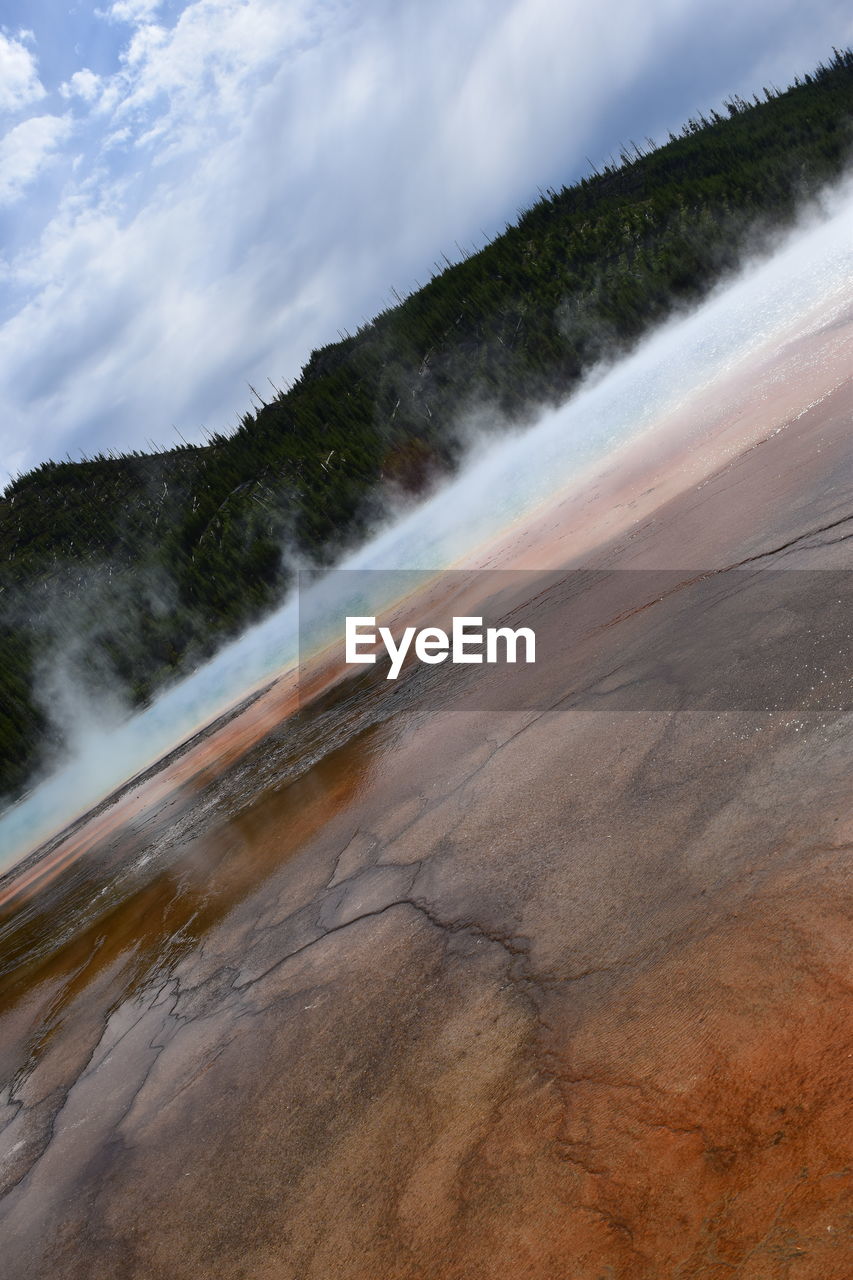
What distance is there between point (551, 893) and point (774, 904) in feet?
3.87

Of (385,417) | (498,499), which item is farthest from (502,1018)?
(385,417)

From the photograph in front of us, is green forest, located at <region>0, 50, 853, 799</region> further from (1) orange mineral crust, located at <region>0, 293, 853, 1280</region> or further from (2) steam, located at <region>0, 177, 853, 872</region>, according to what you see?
(1) orange mineral crust, located at <region>0, 293, 853, 1280</region>

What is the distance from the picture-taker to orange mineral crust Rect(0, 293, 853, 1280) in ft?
8.42

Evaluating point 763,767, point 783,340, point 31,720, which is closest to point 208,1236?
point 763,767

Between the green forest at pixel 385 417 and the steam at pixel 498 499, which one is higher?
the green forest at pixel 385 417

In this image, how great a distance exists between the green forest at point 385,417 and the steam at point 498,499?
8.21m

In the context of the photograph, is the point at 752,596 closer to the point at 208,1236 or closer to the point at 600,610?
the point at 600,610

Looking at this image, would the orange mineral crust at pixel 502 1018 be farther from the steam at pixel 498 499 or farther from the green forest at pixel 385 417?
Answer: the green forest at pixel 385 417

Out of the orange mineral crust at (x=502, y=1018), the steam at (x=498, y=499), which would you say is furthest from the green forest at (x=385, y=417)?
the orange mineral crust at (x=502, y=1018)

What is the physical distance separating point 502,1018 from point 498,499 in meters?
17.1

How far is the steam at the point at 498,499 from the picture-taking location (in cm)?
1630

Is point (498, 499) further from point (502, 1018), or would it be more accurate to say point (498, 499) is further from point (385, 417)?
point (385, 417)

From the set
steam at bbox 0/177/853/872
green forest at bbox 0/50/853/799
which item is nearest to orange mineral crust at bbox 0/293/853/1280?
steam at bbox 0/177/853/872

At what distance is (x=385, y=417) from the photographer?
46.8 metres
